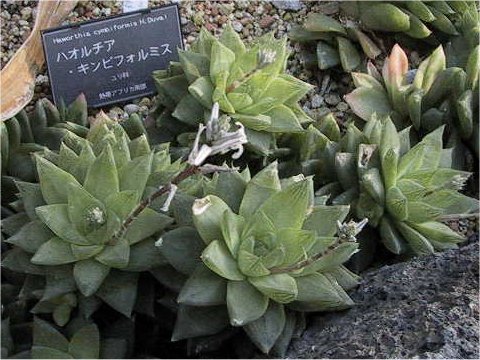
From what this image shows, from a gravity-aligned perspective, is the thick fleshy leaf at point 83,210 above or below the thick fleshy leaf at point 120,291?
above

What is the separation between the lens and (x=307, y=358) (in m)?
1.34

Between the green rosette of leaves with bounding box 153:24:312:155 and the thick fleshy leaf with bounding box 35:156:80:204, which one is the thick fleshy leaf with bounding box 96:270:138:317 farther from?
the green rosette of leaves with bounding box 153:24:312:155

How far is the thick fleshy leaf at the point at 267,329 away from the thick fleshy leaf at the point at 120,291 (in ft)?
0.69

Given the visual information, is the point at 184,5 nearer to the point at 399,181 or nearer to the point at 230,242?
the point at 399,181

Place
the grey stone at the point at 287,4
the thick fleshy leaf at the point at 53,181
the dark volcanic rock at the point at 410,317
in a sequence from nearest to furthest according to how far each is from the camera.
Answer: the dark volcanic rock at the point at 410,317 → the thick fleshy leaf at the point at 53,181 → the grey stone at the point at 287,4

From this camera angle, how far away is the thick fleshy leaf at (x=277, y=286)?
4.27 feet

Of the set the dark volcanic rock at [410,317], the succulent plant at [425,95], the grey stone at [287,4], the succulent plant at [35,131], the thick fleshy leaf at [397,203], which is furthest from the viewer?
the grey stone at [287,4]

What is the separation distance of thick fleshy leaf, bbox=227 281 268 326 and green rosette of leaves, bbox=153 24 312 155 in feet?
1.43

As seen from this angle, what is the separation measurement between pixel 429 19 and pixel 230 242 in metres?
1.01

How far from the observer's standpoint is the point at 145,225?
1.37m

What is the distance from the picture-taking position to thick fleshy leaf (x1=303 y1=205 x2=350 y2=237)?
1.39m

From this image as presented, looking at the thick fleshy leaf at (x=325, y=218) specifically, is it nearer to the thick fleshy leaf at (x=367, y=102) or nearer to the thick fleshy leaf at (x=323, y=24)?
the thick fleshy leaf at (x=367, y=102)

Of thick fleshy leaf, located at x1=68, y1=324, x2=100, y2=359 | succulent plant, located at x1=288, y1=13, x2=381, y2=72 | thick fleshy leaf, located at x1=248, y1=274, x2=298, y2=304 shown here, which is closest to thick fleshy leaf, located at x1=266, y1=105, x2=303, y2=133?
succulent plant, located at x1=288, y1=13, x2=381, y2=72

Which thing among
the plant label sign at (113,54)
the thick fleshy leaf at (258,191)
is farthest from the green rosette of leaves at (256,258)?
the plant label sign at (113,54)
